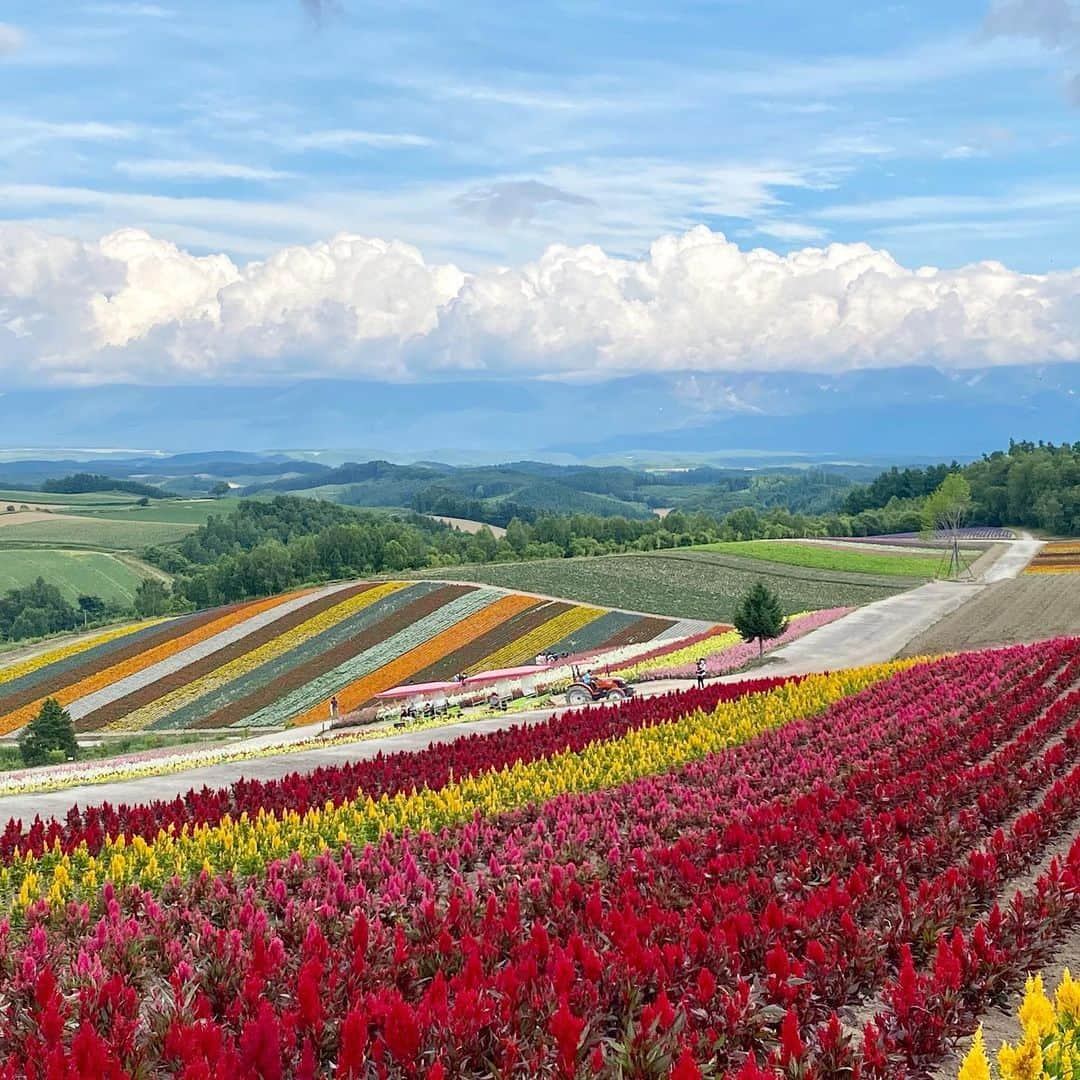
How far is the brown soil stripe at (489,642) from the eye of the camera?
50969mm

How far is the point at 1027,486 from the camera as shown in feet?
359

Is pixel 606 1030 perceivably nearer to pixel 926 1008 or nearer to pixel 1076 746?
pixel 926 1008

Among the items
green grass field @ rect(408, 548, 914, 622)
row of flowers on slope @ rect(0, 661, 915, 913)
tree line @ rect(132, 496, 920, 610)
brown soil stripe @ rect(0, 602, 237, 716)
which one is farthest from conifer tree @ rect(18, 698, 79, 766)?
tree line @ rect(132, 496, 920, 610)

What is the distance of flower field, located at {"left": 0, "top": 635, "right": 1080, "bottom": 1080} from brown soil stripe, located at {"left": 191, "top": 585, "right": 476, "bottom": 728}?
33863 millimetres

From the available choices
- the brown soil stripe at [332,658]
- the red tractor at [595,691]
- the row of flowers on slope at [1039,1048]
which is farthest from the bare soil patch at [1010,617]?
the row of flowers on slope at [1039,1048]

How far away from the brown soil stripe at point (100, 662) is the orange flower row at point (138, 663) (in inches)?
17.3

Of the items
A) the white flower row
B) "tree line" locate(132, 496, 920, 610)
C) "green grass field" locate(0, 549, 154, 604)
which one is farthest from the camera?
"green grass field" locate(0, 549, 154, 604)

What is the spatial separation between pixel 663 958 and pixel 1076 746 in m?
9.27

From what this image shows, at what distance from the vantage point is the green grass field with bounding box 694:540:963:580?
73.3m

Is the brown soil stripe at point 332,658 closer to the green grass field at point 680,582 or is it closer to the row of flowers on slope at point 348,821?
the green grass field at point 680,582

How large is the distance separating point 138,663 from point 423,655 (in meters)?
15.2

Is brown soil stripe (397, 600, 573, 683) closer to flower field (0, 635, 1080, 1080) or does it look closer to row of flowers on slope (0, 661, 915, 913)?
row of flowers on slope (0, 661, 915, 913)

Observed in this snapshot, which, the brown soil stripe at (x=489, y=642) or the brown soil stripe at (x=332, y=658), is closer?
the brown soil stripe at (x=332, y=658)

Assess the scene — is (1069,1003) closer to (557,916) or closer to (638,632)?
(557,916)
